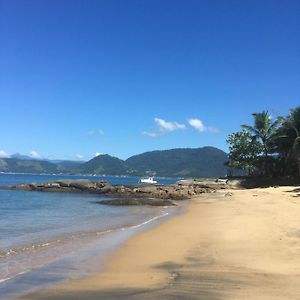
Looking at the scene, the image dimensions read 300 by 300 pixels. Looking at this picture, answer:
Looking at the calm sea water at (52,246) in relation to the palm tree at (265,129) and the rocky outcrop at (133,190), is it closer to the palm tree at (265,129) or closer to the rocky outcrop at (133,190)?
the rocky outcrop at (133,190)

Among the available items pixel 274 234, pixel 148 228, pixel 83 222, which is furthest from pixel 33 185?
pixel 274 234

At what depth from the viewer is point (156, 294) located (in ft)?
27.0

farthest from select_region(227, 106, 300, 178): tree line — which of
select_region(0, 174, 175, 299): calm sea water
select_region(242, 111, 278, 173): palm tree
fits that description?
→ select_region(0, 174, 175, 299): calm sea water

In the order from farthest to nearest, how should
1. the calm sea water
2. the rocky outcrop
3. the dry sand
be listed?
1. the rocky outcrop
2. the calm sea water
3. the dry sand

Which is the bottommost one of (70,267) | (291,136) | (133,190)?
(70,267)

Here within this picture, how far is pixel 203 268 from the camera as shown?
10.7 meters

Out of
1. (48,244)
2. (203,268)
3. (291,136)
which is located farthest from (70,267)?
(291,136)

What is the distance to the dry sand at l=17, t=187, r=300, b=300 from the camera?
8344mm

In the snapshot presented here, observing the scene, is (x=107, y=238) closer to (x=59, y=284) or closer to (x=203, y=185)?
(x=59, y=284)

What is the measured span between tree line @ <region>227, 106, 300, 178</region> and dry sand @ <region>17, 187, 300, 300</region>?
37744 millimetres

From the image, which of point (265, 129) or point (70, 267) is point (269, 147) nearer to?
point (265, 129)

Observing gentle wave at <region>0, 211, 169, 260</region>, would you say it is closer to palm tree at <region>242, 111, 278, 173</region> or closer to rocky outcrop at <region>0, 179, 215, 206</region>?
rocky outcrop at <region>0, 179, 215, 206</region>

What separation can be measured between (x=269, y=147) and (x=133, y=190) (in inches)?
738

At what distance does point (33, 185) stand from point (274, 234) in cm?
5821
